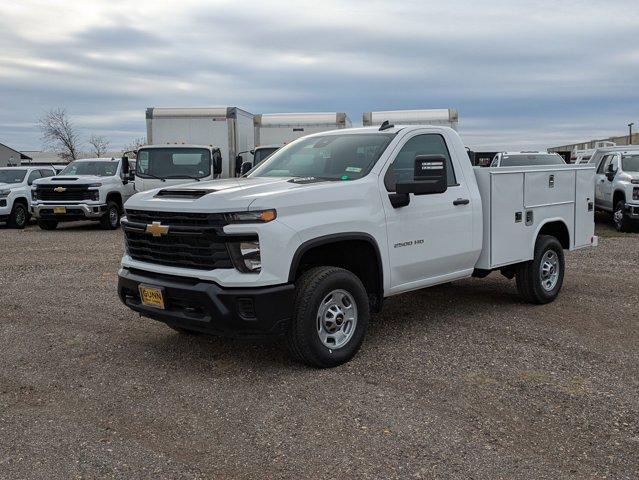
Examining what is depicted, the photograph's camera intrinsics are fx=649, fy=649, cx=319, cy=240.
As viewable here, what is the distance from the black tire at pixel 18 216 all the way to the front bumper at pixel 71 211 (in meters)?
1.61

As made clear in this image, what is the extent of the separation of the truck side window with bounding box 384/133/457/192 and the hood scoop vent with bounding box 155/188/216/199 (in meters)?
1.56

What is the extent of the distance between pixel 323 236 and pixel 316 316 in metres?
0.61

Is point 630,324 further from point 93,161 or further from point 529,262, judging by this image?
point 93,161

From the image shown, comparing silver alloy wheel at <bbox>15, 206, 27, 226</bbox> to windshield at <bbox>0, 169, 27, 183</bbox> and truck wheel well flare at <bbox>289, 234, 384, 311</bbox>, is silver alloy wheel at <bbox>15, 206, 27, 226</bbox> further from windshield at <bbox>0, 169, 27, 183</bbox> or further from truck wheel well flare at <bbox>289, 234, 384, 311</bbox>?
truck wheel well flare at <bbox>289, 234, 384, 311</bbox>

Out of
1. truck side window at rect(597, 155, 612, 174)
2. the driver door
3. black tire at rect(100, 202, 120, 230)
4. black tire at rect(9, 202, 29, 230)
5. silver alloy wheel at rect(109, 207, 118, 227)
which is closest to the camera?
the driver door

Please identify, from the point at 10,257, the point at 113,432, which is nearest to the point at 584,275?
the point at 113,432

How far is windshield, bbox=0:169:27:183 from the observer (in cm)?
1848

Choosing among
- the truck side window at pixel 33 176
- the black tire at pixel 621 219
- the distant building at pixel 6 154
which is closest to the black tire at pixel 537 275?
the black tire at pixel 621 219

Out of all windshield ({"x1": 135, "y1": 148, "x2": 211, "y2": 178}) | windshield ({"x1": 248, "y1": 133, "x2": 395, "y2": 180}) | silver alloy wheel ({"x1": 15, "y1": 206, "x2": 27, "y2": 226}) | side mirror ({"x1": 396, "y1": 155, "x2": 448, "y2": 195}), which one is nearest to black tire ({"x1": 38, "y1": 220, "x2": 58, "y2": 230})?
silver alloy wheel ({"x1": 15, "y1": 206, "x2": 27, "y2": 226})

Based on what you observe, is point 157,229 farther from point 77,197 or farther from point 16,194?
point 16,194

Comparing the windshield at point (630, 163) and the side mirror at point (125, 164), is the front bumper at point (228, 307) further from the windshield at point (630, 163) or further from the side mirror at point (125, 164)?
the windshield at point (630, 163)

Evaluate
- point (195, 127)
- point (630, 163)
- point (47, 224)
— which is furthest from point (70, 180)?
point (630, 163)

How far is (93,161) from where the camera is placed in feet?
58.8

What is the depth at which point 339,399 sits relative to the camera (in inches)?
178
